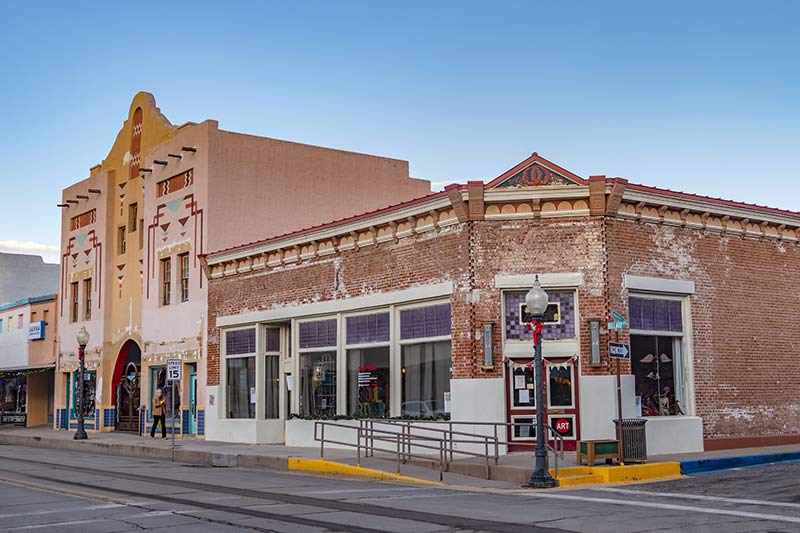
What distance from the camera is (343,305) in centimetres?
2573

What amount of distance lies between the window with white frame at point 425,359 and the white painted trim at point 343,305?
1.25 ft

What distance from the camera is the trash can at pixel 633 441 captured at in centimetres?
1875

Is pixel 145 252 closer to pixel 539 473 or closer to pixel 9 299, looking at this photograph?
pixel 539 473

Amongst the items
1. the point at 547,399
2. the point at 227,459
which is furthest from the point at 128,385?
the point at 547,399

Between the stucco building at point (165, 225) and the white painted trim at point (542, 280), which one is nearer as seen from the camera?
the white painted trim at point (542, 280)

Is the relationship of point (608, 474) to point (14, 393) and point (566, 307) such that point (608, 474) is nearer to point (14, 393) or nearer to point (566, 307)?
point (566, 307)

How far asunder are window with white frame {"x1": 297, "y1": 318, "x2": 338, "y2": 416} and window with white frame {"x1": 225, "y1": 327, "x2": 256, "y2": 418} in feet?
7.89

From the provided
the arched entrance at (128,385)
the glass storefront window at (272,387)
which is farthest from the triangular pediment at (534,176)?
the arched entrance at (128,385)

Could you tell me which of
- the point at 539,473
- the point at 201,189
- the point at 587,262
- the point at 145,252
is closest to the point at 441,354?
the point at 587,262

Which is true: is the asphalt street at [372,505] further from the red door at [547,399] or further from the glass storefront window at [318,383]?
the glass storefront window at [318,383]

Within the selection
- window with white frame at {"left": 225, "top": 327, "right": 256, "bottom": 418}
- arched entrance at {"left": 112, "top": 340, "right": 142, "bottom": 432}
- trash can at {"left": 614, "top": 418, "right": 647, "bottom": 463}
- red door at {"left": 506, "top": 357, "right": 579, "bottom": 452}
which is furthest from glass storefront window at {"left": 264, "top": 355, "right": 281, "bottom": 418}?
trash can at {"left": 614, "top": 418, "right": 647, "bottom": 463}

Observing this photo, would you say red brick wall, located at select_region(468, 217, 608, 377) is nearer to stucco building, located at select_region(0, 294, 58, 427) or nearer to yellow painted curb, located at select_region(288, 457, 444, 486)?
yellow painted curb, located at select_region(288, 457, 444, 486)

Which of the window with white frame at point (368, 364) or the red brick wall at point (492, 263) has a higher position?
the red brick wall at point (492, 263)

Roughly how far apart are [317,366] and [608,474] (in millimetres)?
11405
